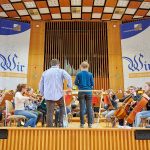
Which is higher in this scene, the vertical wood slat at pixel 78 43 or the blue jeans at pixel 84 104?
the vertical wood slat at pixel 78 43

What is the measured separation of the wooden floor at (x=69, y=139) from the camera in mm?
3775

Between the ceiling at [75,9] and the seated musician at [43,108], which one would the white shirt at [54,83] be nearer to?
the seated musician at [43,108]

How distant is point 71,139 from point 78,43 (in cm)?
976

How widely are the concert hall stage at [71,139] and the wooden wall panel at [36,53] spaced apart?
338 inches

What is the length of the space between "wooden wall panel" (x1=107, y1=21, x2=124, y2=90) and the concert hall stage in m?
8.59

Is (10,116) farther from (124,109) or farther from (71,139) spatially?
(124,109)

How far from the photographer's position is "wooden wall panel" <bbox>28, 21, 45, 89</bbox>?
12492mm

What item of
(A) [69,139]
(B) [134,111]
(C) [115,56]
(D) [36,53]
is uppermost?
(D) [36,53]

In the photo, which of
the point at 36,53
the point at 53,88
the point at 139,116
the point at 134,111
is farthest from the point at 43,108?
the point at 36,53

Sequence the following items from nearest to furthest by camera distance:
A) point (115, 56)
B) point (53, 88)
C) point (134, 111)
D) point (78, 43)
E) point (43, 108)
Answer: point (53, 88) → point (134, 111) → point (43, 108) → point (115, 56) → point (78, 43)

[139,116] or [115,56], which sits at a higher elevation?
[115,56]

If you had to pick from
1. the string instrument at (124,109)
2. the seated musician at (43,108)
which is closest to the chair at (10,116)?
the seated musician at (43,108)

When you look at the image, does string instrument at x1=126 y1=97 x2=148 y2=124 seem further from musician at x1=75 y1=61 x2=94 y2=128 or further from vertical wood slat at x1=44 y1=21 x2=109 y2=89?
vertical wood slat at x1=44 y1=21 x2=109 y2=89

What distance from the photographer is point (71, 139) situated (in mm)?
3818
